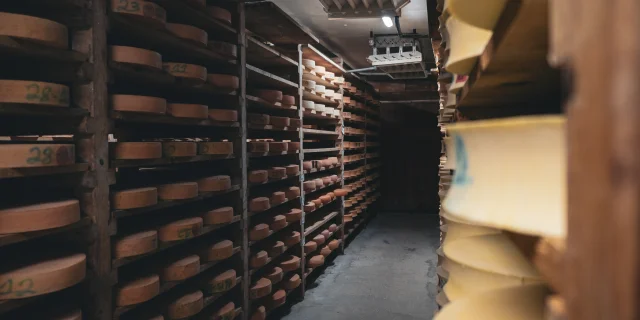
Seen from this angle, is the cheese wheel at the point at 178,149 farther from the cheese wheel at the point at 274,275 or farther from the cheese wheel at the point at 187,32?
the cheese wheel at the point at 274,275

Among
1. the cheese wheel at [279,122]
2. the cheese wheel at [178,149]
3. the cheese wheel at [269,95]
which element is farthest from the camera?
the cheese wheel at [279,122]

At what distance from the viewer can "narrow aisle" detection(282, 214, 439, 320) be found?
490 centimetres

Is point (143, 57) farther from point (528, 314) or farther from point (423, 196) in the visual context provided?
point (423, 196)

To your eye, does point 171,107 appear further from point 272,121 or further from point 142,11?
point 272,121

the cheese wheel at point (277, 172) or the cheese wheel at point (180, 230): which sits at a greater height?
the cheese wheel at point (277, 172)

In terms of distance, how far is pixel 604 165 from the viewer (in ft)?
1.28

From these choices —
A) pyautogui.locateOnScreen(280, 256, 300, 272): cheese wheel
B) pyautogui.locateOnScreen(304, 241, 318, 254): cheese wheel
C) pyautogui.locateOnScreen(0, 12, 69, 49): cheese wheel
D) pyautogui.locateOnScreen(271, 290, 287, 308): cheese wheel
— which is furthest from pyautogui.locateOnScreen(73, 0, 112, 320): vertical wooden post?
pyautogui.locateOnScreen(304, 241, 318, 254): cheese wheel

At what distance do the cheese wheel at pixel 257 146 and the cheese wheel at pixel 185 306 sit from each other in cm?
126

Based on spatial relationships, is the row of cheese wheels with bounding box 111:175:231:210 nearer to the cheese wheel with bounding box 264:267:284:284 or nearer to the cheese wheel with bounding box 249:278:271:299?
the cheese wheel with bounding box 249:278:271:299

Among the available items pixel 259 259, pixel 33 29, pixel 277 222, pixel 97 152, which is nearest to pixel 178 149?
pixel 97 152

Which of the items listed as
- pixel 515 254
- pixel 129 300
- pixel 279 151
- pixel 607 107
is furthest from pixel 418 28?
pixel 607 107

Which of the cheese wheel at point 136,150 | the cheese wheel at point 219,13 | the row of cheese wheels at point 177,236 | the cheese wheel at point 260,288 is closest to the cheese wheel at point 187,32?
the cheese wheel at point 219,13

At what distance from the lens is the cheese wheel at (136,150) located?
8.16 ft

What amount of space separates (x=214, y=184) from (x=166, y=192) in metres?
0.51
